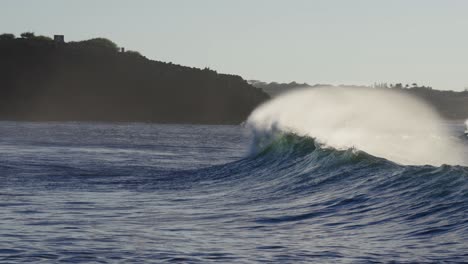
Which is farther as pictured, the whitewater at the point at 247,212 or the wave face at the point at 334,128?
the wave face at the point at 334,128

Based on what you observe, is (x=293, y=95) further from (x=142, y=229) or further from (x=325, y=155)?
(x=142, y=229)

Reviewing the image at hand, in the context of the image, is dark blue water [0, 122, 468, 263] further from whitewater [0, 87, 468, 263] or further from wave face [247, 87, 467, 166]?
wave face [247, 87, 467, 166]

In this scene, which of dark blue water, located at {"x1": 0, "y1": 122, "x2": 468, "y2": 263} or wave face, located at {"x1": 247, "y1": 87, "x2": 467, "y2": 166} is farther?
Answer: wave face, located at {"x1": 247, "y1": 87, "x2": 467, "y2": 166}

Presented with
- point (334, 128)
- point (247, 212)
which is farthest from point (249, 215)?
point (334, 128)

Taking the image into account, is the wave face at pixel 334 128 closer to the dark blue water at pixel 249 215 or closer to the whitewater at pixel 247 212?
the whitewater at pixel 247 212

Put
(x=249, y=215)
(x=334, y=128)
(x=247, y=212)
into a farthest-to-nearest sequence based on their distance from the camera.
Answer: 1. (x=334, y=128)
2. (x=247, y=212)
3. (x=249, y=215)

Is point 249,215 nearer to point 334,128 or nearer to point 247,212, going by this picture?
point 247,212

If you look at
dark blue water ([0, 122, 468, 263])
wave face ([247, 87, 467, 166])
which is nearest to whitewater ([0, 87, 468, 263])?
dark blue water ([0, 122, 468, 263])

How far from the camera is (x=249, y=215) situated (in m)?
21.3

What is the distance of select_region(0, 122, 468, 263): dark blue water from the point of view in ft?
51.8

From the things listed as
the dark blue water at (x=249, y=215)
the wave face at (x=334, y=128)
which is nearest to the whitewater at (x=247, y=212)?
the dark blue water at (x=249, y=215)

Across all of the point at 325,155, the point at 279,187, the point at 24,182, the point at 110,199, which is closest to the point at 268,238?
the point at 110,199

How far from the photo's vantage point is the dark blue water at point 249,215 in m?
15.8

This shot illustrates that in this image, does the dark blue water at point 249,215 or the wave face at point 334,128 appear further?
the wave face at point 334,128
